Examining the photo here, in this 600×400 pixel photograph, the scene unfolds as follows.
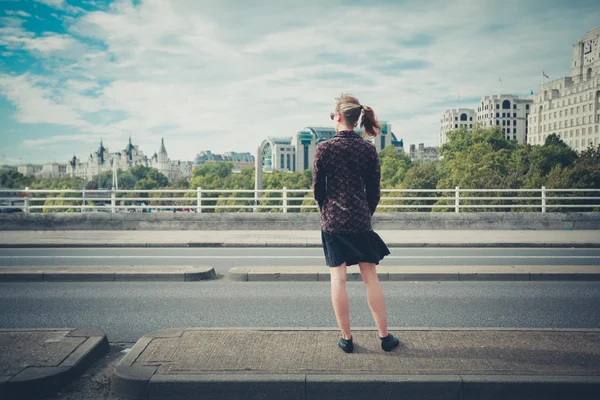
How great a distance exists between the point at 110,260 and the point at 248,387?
7374 millimetres

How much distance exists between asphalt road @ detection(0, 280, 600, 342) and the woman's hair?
221cm

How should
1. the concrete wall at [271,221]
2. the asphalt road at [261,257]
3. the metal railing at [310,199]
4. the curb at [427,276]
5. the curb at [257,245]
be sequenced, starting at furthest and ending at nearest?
1. the concrete wall at [271,221]
2. the metal railing at [310,199]
3. the curb at [257,245]
4. the asphalt road at [261,257]
5. the curb at [427,276]

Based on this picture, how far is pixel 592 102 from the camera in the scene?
125 meters

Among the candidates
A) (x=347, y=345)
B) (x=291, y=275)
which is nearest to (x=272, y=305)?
(x=291, y=275)

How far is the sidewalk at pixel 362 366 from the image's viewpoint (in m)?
3.46

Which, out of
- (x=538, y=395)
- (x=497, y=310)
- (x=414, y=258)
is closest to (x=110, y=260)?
(x=414, y=258)

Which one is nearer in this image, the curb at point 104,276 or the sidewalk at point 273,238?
the curb at point 104,276

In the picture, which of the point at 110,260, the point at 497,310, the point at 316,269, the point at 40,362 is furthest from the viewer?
the point at 110,260

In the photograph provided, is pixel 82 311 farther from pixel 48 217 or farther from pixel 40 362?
pixel 48 217

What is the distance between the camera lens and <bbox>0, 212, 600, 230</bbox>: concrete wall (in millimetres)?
16484

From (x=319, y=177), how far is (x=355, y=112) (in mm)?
599

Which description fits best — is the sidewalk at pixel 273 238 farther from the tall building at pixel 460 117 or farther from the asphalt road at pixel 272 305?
the tall building at pixel 460 117

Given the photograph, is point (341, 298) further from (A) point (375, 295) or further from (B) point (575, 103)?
(B) point (575, 103)

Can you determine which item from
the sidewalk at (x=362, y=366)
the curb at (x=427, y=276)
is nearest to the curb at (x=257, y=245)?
the curb at (x=427, y=276)
